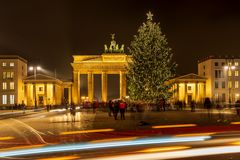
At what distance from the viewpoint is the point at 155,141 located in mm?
16812

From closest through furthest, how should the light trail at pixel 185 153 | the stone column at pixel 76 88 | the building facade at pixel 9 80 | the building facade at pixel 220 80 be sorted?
the light trail at pixel 185 153, the building facade at pixel 9 80, the building facade at pixel 220 80, the stone column at pixel 76 88

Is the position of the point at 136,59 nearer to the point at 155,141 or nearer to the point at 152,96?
the point at 152,96

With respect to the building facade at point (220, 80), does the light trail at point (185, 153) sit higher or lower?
lower

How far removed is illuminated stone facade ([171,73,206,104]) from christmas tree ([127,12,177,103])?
198 feet

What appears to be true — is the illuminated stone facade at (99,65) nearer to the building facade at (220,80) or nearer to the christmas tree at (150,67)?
the building facade at (220,80)

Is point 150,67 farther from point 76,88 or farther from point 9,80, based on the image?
point 76,88

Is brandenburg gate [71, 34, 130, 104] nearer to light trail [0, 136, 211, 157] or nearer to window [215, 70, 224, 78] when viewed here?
window [215, 70, 224, 78]

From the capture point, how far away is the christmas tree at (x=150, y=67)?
45000mm

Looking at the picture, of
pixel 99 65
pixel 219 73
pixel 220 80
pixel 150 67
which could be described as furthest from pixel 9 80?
pixel 150 67

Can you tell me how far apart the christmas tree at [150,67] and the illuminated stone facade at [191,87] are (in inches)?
2381

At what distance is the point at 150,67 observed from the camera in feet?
148

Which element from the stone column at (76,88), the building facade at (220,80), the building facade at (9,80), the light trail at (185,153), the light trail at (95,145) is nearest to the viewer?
the light trail at (185,153)

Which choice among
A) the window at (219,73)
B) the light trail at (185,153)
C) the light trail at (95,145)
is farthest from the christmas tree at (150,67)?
the window at (219,73)

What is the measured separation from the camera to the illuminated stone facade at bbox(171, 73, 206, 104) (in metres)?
107
